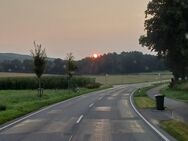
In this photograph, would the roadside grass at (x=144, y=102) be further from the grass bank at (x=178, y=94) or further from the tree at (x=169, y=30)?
the tree at (x=169, y=30)

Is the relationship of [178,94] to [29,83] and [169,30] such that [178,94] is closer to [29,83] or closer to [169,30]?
[169,30]

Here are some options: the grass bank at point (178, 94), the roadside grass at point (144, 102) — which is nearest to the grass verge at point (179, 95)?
the grass bank at point (178, 94)

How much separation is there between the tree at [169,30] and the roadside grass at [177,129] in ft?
110

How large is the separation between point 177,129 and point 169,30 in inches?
1563

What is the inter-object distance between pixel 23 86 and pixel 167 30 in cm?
4765

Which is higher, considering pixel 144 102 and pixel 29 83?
pixel 29 83

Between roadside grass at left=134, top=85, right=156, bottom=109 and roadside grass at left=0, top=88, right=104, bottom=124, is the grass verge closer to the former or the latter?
roadside grass at left=134, top=85, right=156, bottom=109

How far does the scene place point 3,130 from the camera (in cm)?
1997

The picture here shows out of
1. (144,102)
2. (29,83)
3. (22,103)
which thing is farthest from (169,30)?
(29,83)

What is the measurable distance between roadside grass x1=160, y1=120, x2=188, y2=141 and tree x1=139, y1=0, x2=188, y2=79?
33497 mm

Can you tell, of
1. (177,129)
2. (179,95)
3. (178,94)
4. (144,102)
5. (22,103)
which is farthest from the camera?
(178,94)

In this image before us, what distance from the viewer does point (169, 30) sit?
191 feet

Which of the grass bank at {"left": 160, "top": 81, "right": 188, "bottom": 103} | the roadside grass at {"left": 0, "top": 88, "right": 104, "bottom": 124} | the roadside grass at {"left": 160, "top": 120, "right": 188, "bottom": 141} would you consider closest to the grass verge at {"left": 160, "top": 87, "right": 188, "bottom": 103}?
the grass bank at {"left": 160, "top": 81, "right": 188, "bottom": 103}

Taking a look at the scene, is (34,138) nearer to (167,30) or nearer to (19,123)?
(19,123)
